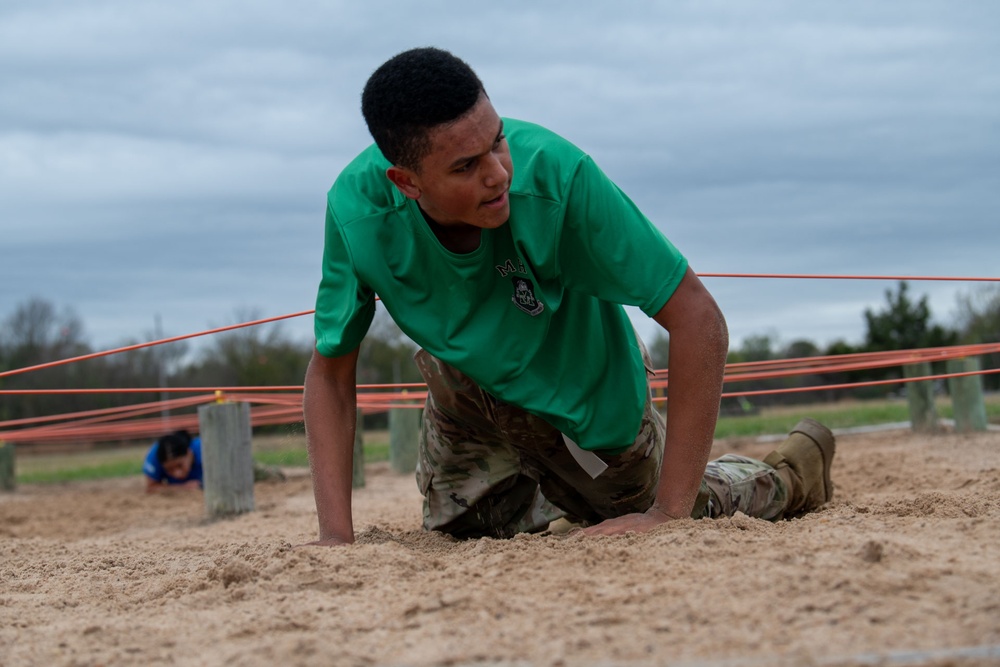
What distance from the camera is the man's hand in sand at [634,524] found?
2518 mm

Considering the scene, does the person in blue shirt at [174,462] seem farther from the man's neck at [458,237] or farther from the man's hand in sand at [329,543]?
the man's neck at [458,237]

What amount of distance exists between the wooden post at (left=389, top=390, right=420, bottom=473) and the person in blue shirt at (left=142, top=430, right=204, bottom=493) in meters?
1.80

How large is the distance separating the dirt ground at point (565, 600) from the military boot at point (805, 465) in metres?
0.59

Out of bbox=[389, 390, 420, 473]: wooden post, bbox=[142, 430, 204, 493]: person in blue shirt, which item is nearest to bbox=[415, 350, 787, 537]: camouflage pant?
bbox=[389, 390, 420, 473]: wooden post

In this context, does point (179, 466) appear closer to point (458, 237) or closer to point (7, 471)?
point (7, 471)

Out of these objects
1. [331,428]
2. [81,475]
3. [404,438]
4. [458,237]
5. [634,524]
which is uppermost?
[458,237]

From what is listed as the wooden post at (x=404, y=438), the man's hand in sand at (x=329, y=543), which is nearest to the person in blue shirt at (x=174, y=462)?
the wooden post at (x=404, y=438)

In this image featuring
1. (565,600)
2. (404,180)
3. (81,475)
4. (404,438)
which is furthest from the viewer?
(81,475)

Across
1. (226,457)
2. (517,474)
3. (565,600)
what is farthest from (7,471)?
(565,600)

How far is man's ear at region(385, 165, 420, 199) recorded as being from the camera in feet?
8.05

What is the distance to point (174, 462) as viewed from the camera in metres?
9.09

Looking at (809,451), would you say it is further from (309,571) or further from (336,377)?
(309,571)

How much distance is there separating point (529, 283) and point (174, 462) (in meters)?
7.29

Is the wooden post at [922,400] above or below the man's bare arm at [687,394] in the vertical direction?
below
